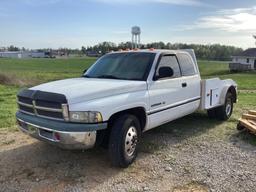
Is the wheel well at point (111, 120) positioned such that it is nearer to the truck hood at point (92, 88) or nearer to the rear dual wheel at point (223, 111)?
the truck hood at point (92, 88)

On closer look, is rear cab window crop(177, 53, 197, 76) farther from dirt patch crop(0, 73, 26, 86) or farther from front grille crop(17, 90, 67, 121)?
dirt patch crop(0, 73, 26, 86)

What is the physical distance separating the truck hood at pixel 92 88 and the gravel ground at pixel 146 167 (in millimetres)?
1183

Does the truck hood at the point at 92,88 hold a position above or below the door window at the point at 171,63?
below

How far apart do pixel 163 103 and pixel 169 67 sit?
2.39ft

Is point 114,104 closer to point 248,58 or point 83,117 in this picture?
point 83,117

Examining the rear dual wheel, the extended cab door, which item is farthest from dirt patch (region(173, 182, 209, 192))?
the rear dual wheel

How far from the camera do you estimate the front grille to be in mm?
4395

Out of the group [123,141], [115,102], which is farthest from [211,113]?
[115,102]

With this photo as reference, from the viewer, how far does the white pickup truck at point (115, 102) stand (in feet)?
14.3

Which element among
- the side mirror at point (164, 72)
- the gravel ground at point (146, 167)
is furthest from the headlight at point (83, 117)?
the side mirror at point (164, 72)

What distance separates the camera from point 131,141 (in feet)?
16.2

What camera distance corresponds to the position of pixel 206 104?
717cm

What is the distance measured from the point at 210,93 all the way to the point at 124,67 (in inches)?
98.1

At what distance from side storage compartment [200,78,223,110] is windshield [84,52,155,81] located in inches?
74.2
